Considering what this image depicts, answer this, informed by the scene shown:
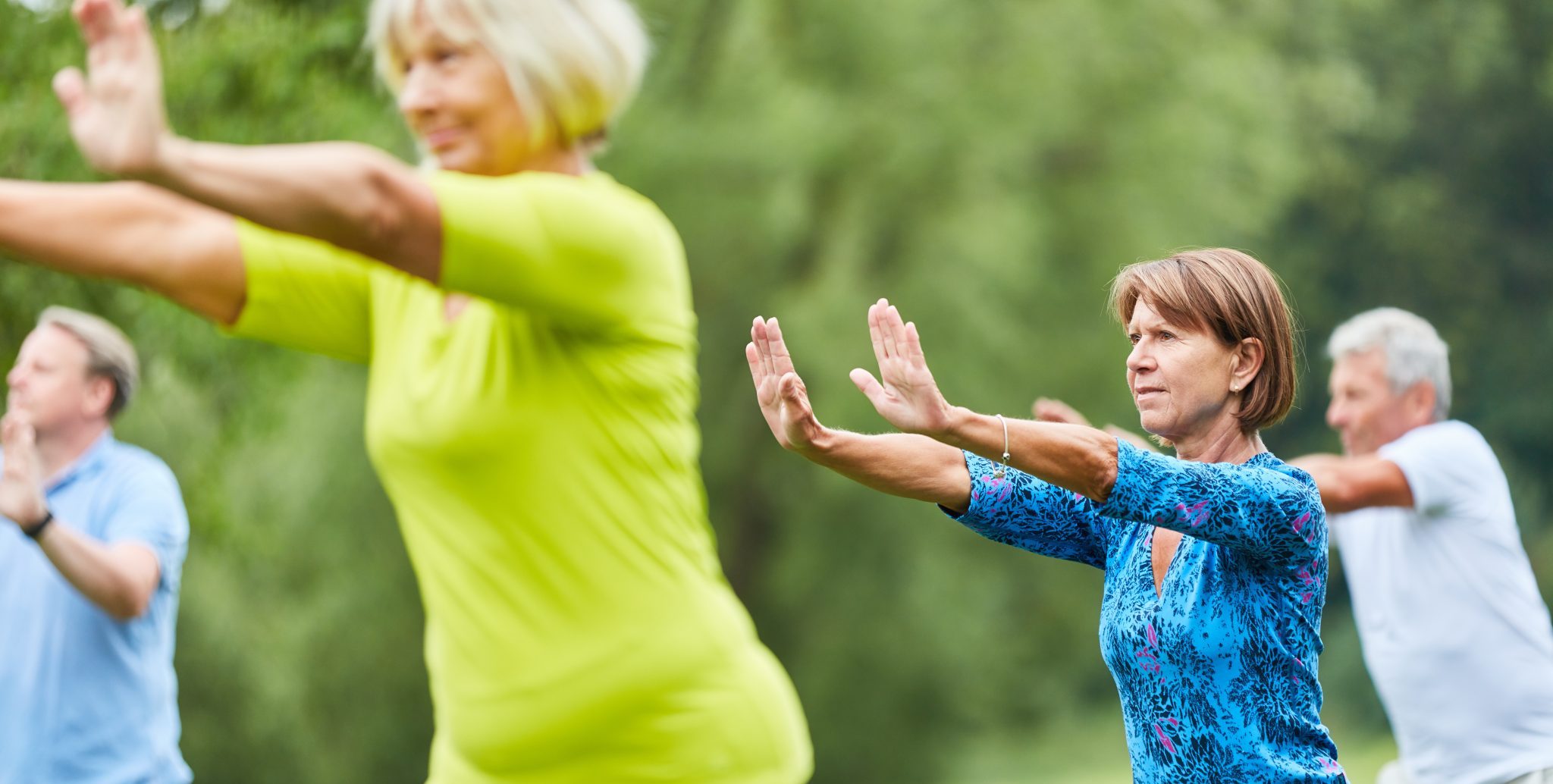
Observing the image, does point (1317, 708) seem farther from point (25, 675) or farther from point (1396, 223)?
point (1396, 223)

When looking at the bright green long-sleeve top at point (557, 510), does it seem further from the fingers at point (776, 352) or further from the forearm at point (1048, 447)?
the forearm at point (1048, 447)

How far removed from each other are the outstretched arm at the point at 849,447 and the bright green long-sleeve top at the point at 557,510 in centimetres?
21

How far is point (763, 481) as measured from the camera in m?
13.7

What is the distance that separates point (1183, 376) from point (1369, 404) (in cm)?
269

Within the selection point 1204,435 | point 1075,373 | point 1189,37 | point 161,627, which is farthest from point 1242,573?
point 1189,37

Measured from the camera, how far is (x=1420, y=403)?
17.0 ft

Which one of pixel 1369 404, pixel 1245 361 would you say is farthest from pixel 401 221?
pixel 1369 404

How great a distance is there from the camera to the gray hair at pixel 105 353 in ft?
15.5

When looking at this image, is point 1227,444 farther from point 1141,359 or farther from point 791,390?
point 791,390

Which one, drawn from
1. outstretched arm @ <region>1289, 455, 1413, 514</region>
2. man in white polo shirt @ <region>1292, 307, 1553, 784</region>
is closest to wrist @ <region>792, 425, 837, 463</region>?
outstretched arm @ <region>1289, 455, 1413, 514</region>

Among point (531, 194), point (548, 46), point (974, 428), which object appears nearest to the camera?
point (531, 194)

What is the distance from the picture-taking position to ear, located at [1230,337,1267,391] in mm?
2764

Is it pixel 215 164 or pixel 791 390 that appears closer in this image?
pixel 215 164

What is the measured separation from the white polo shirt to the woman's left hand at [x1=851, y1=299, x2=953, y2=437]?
8.97ft
